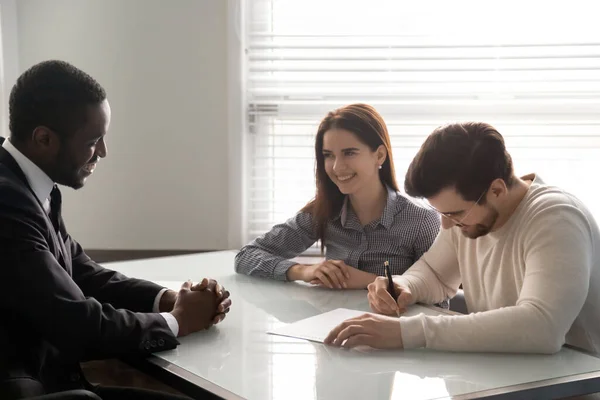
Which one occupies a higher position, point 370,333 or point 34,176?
point 34,176

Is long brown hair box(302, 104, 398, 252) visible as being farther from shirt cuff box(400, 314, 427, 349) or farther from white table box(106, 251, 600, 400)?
shirt cuff box(400, 314, 427, 349)

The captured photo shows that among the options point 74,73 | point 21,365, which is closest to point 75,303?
point 21,365

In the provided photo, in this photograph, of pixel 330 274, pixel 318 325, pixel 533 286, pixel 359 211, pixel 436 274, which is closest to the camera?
pixel 533 286

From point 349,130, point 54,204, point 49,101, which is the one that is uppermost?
point 49,101

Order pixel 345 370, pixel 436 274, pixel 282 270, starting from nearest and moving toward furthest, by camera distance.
Result: 1. pixel 345 370
2. pixel 436 274
3. pixel 282 270

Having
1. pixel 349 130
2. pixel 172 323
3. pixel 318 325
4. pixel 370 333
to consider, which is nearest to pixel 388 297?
pixel 318 325

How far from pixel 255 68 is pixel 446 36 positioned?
79 cm

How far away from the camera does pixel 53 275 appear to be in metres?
1.48

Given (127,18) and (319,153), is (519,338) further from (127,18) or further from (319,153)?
(127,18)

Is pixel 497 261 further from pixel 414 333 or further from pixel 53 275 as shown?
pixel 53 275

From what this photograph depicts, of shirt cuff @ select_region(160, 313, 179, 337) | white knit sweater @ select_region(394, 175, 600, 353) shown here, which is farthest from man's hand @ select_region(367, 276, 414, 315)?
shirt cuff @ select_region(160, 313, 179, 337)

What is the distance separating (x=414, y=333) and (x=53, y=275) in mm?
722

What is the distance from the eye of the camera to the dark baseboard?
3.24 metres

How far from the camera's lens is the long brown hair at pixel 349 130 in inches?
92.6
